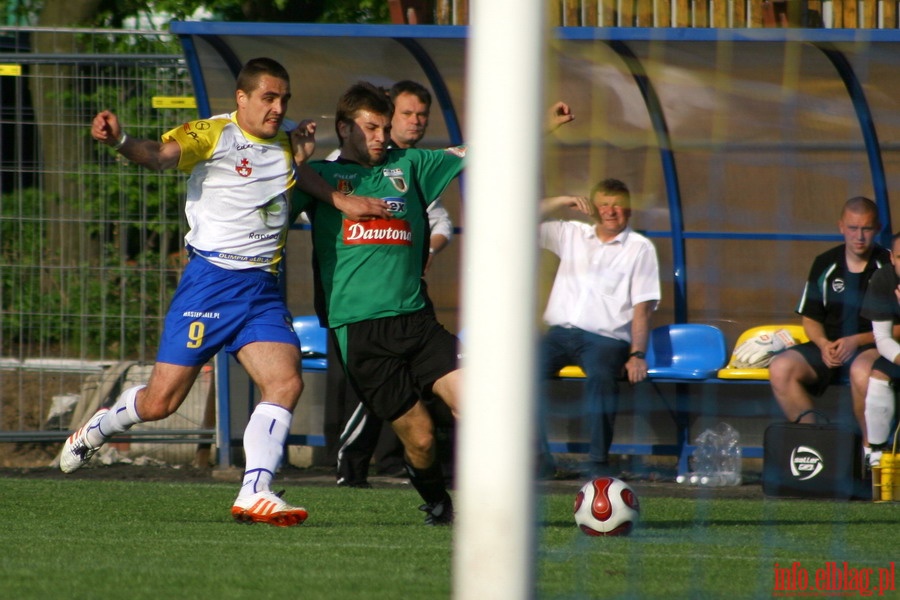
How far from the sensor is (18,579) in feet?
13.5

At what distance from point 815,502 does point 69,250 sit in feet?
16.9

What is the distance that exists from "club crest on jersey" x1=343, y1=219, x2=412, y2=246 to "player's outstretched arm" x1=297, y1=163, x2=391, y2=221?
0.11 ft

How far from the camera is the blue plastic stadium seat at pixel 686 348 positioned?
8695 mm

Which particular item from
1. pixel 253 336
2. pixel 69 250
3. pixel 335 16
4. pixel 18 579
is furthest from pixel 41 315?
pixel 335 16

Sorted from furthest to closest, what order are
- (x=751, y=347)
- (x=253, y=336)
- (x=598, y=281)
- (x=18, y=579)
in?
(x=751, y=347) < (x=598, y=281) < (x=253, y=336) < (x=18, y=579)

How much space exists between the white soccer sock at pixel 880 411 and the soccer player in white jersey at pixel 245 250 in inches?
134

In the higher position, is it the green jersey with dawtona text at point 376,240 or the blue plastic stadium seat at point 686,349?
the green jersey with dawtona text at point 376,240

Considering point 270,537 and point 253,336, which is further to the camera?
point 253,336

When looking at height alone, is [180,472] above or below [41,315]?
below

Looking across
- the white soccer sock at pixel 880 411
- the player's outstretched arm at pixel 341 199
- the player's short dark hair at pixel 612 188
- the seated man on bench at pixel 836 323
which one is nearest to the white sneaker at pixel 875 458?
the white soccer sock at pixel 880 411

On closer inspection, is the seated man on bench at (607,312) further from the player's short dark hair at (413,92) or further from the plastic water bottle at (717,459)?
the player's short dark hair at (413,92)

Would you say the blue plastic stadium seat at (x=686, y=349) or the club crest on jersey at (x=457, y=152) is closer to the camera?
the club crest on jersey at (x=457, y=152)

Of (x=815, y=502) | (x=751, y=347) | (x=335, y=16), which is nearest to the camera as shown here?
(x=815, y=502)

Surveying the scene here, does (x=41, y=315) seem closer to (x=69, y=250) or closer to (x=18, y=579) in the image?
(x=69, y=250)
